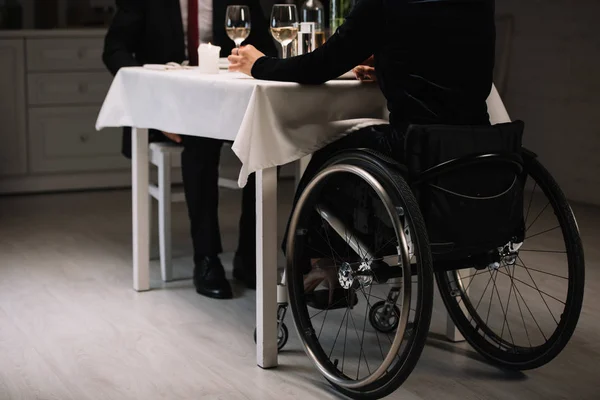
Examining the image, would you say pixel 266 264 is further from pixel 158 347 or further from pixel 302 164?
pixel 302 164

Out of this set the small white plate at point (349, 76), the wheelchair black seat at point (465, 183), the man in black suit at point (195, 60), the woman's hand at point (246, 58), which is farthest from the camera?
the man in black suit at point (195, 60)

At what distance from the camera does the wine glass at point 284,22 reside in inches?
107

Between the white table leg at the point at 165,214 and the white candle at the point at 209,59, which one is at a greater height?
the white candle at the point at 209,59

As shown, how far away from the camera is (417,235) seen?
6.96ft

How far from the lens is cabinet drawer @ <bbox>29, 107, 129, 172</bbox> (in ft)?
17.1

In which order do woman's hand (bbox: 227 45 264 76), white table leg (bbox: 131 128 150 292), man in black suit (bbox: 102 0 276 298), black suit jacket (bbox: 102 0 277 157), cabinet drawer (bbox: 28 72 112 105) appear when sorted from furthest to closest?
1. cabinet drawer (bbox: 28 72 112 105)
2. black suit jacket (bbox: 102 0 277 157)
3. man in black suit (bbox: 102 0 276 298)
4. white table leg (bbox: 131 128 150 292)
5. woman's hand (bbox: 227 45 264 76)

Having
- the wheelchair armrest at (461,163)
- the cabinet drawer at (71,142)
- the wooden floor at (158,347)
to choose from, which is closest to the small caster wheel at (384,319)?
the wooden floor at (158,347)

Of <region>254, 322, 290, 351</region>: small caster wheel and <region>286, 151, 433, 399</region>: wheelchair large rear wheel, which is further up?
<region>286, 151, 433, 399</region>: wheelchair large rear wheel

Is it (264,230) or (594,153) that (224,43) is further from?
(594,153)

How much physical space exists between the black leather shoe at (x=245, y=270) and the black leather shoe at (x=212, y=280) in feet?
0.34

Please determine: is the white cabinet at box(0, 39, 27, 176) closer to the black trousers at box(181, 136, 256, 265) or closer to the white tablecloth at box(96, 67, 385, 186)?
the black trousers at box(181, 136, 256, 265)

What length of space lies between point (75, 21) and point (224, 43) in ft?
8.24

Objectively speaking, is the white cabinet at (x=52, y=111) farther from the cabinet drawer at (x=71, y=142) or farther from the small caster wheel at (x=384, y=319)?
the small caster wheel at (x=384, y=319)

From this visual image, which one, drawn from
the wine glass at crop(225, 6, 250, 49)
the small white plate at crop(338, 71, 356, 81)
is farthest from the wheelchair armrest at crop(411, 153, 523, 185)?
the wine glass at crop(225, 6, 250, 49)
